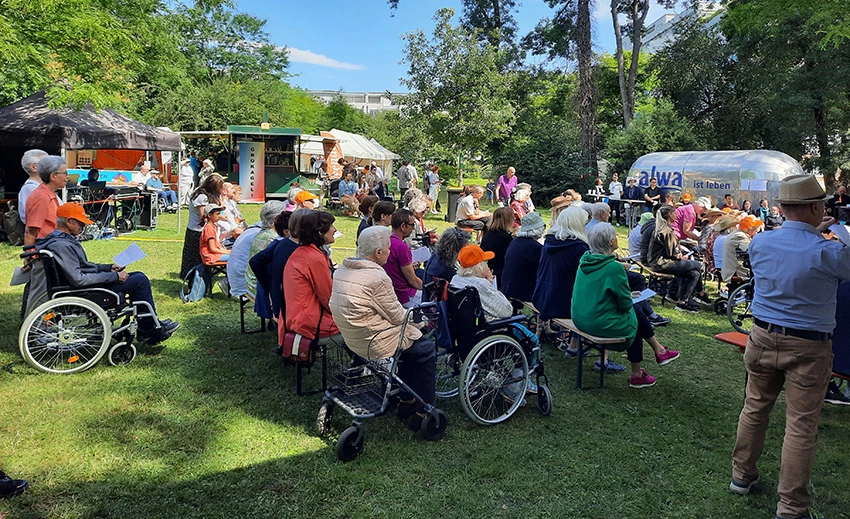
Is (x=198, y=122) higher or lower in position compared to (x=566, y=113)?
lower

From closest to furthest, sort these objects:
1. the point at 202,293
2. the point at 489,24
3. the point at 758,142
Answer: the point at 202,293 → the point at 758,142 → the point at 489,24

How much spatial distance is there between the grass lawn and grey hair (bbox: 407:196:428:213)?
10.2 feet

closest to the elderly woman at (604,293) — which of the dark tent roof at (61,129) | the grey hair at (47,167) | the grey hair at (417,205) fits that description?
the grey hair at (417,205)

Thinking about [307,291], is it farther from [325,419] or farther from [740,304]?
[740,304]

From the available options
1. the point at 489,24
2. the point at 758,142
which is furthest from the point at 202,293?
the point at 489,24

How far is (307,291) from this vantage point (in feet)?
14.5

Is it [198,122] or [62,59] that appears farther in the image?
[198,122]

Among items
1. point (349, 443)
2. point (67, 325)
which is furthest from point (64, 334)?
point (349, 443)

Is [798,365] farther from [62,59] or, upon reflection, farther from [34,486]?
[62,59]

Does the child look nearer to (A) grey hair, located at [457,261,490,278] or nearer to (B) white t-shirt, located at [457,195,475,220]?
(A) grey hair, located at [457,261,490,278]

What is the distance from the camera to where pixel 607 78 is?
3866 cm

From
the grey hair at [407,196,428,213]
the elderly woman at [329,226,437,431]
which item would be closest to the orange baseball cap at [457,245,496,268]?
the elderly woman at [329,226,437,431]

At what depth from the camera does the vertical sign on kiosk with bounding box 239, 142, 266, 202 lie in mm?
21609

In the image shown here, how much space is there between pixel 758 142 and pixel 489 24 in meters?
16.0
